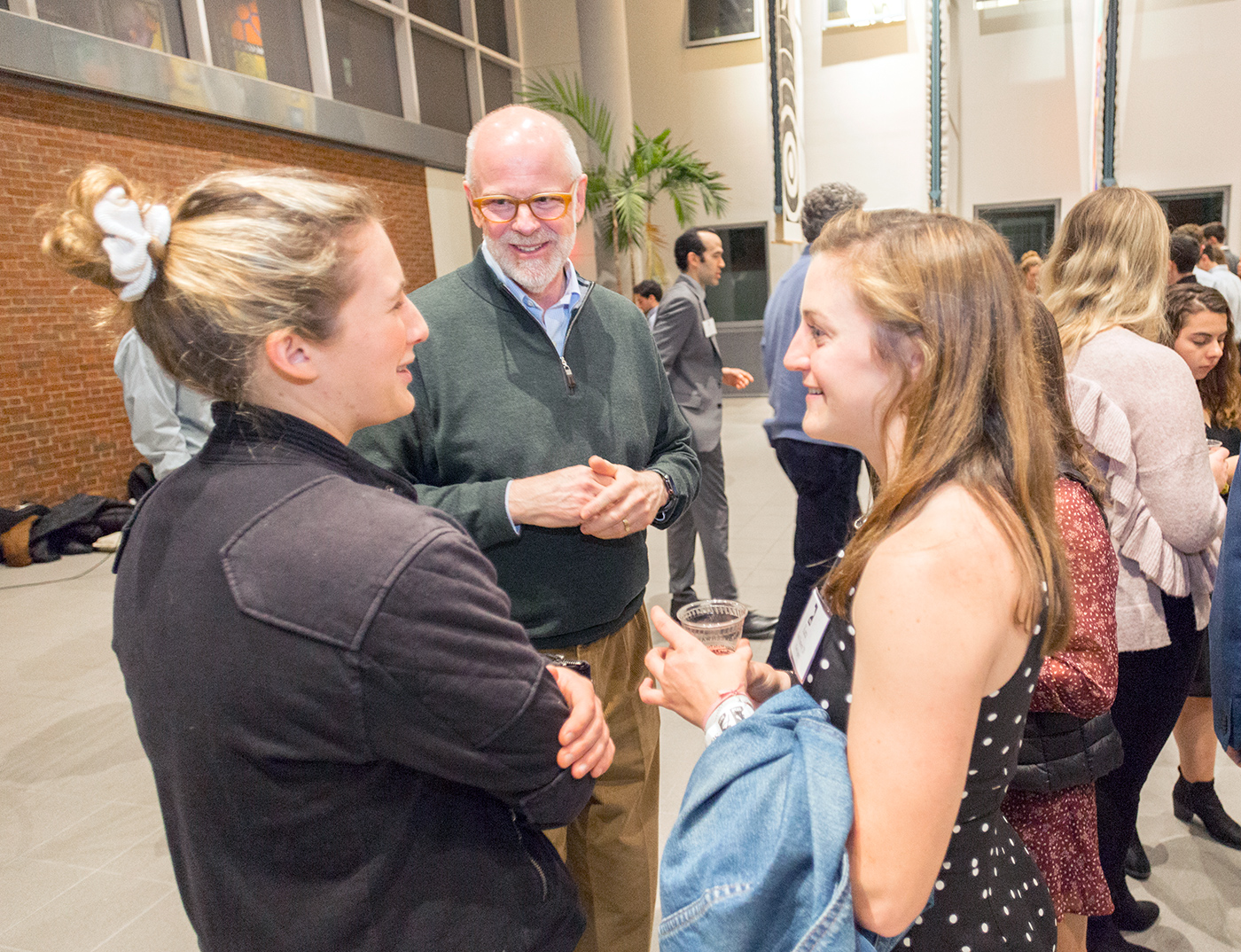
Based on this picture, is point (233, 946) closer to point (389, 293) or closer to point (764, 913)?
point (764, 913)

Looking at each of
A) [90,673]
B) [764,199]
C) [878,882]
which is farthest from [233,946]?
[764,199]

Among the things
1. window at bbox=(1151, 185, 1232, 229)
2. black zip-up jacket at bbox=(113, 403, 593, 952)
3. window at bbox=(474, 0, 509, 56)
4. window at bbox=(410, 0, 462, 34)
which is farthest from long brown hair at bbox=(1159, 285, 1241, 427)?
window at bbox=(474, 0, 509, 56)

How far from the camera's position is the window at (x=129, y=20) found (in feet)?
19.7

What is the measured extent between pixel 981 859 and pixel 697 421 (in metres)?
3.28

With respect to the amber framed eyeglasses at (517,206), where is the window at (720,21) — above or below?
above

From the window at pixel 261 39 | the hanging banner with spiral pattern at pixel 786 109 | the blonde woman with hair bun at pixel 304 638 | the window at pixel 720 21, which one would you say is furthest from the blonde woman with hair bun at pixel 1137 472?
the window at pixel 720 21

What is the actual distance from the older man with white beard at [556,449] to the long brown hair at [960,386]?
2.29ft

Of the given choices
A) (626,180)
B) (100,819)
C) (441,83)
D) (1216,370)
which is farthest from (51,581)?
(441,83)

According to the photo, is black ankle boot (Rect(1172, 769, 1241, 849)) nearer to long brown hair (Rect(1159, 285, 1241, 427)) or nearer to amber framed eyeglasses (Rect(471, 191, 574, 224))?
long brown hair (Rect(1159, 285, 1241, 427))

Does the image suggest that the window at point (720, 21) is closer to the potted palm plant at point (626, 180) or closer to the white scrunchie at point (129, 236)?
the potted palm plant at point (626, 180)

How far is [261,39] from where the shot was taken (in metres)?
7.68

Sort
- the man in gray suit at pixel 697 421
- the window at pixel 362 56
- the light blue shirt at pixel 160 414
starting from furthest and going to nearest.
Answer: the window at pixel 362 56, the man in gray suit at pixel 697 421, the light blue shirt at pixel 160 414

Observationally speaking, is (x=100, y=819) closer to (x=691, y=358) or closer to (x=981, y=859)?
(x=981, y=859)

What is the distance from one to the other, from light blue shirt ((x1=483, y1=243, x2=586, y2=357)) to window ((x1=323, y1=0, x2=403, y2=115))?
26.1 ft
